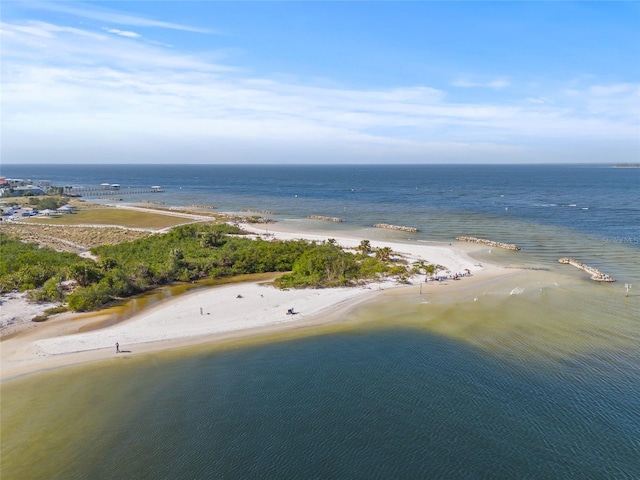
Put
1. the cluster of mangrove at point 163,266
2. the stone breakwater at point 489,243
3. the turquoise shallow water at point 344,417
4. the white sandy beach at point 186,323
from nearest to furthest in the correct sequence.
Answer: the turquoise shallow water at point 344,417, the white sandy beach at point 186,323, the cluster of mangrove at point 163,266, the stone breakwater at point 489,243

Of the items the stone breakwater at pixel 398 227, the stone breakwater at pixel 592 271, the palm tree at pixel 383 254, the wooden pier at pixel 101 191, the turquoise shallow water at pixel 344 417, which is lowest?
the turquoise shallow water at pixel 344 417

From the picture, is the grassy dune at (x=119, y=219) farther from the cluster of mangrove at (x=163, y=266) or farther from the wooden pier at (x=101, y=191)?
the wooden pier at (x=101, y=191)

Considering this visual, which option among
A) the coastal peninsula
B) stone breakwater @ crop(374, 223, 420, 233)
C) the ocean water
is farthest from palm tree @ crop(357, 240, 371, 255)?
stone breakwater @ crop(374, 223, 420, 233)

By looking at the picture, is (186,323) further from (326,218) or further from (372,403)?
(326,218)

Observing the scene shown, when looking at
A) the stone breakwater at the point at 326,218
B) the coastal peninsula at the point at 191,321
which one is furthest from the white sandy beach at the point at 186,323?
the stone breakwater at the point at 326,218

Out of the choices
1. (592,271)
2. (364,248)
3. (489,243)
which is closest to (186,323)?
(364,248)
